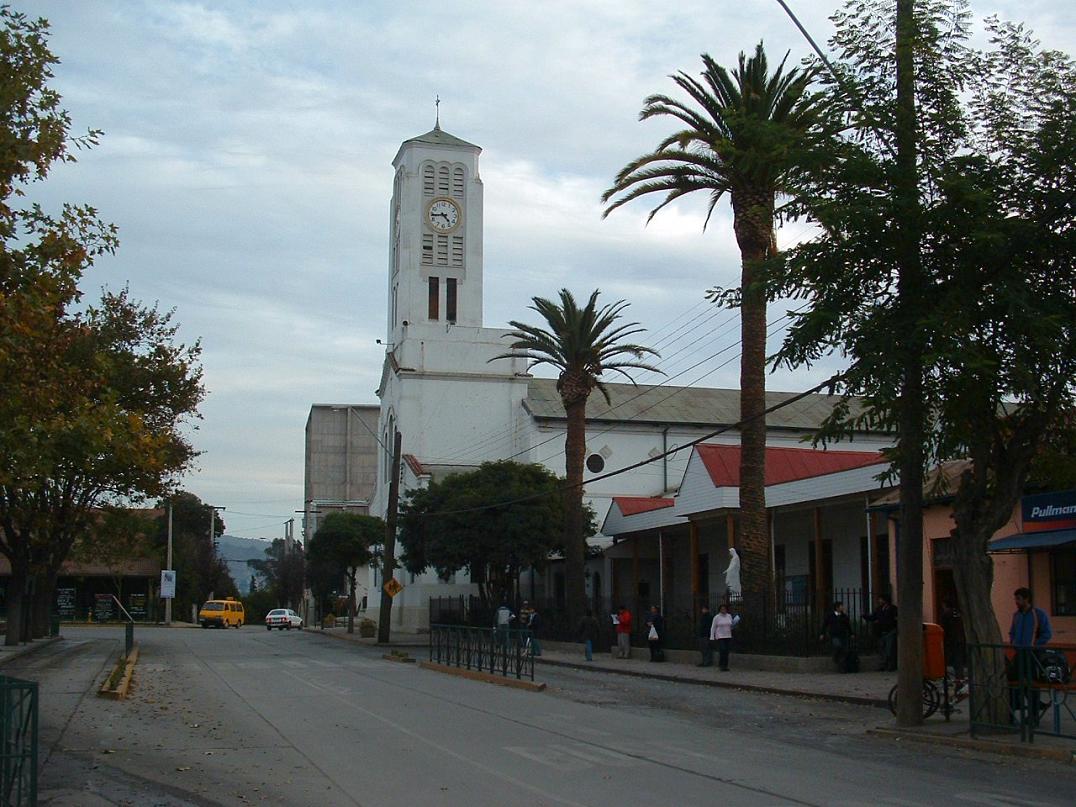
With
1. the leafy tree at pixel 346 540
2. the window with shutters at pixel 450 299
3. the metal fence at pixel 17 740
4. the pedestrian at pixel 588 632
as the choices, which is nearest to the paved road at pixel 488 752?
the metal fence at pixel 17 740

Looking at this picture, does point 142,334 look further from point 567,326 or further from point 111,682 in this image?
point 111,682

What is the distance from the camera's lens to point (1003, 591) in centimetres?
2480

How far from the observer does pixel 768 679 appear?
2544 cm

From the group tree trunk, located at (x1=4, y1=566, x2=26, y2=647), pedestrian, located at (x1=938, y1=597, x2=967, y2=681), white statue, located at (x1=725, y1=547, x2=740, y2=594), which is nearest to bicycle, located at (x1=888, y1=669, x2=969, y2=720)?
pedestrian, located at (x1=938, y1=597, x2=967, y2=681)

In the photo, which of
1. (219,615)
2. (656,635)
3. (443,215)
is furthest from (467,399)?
(656,635)

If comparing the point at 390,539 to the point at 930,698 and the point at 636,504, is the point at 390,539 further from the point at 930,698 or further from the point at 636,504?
the point at 930,698

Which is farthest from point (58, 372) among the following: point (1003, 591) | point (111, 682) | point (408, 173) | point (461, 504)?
point (408, 173)

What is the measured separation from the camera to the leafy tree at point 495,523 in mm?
47094

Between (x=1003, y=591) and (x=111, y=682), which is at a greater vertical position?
(x=1003, y=591)

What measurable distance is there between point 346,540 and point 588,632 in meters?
28.1

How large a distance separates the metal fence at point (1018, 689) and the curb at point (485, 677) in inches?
396

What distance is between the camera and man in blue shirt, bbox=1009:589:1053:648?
15.6 m

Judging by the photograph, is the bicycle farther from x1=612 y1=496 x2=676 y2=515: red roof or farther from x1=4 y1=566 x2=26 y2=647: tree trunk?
x1=4 y1=566 x2=26 y2=647: tree trunk

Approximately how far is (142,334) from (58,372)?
19.4m
